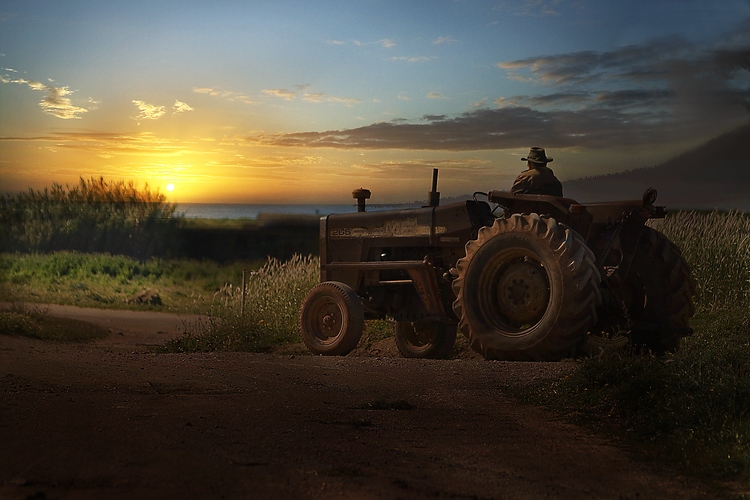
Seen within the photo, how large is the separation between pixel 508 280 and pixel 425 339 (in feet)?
8.33

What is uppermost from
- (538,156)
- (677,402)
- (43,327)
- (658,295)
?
(538,156)

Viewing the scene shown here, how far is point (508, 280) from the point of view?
8531 millimetres

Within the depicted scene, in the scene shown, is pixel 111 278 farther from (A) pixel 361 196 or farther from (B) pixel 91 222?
(A) pixel 361 196

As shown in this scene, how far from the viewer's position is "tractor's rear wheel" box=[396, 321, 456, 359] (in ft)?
34.5

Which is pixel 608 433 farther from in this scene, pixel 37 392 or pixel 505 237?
pixel 37 392

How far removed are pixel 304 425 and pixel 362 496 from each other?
153cm

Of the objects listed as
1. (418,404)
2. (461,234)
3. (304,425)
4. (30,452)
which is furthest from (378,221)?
(30,452)

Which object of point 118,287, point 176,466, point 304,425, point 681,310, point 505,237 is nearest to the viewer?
point 176,466

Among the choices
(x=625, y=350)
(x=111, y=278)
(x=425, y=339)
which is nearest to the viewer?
(x=625, y=350)

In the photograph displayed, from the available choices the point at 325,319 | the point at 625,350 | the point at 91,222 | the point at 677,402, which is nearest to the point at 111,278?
the point at 91,222

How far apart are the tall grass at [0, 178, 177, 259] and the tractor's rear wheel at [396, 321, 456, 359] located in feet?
62.1

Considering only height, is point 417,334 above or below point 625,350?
below

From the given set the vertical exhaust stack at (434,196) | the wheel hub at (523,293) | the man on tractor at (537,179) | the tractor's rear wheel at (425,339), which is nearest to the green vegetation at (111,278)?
the tractor's rear wheel at (425,339)

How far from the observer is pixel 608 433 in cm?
570
